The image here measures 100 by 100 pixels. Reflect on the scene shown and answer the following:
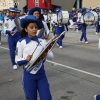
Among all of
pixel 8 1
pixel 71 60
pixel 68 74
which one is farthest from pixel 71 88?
pixel 8 1

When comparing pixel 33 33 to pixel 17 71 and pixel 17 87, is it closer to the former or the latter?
pixel 17 87

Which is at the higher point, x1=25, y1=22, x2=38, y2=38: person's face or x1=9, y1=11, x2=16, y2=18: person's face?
x1=9, y1=11, x2=16, y2=18: person's face

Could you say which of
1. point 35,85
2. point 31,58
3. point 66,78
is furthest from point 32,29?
point 66,78

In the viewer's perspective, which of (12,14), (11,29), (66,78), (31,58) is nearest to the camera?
(31,58)

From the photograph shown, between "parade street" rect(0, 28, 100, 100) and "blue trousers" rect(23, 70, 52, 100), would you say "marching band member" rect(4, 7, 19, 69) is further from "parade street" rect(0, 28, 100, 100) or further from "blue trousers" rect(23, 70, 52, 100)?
"blue trousers" rect(23, 70, 52, 100)

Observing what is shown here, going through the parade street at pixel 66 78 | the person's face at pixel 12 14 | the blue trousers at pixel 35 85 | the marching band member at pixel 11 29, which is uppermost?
the person's face at pixel 12 14

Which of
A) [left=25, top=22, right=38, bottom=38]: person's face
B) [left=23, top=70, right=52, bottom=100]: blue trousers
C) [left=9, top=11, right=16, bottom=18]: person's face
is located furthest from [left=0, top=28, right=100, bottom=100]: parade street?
[left=25, top=22, right=38, bottom=38]: person's face

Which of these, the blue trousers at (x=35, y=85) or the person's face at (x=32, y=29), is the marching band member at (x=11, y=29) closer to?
the person's face at (x=32, y=29)

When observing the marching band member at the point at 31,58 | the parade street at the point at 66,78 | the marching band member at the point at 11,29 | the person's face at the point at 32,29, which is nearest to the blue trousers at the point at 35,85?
the marching band member at the point at 31,58

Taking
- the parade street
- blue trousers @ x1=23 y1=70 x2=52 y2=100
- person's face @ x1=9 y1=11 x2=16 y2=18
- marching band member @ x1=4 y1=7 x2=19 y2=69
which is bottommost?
the parade street

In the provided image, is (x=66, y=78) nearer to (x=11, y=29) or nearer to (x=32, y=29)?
(x=11, y=29)

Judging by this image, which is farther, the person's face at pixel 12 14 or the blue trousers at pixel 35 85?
the person's face at pixel 12 14

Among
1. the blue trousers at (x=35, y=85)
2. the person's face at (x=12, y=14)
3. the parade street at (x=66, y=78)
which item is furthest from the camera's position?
the person's face at (x=12, y=14)

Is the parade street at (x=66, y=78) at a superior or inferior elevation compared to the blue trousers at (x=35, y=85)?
inferior
